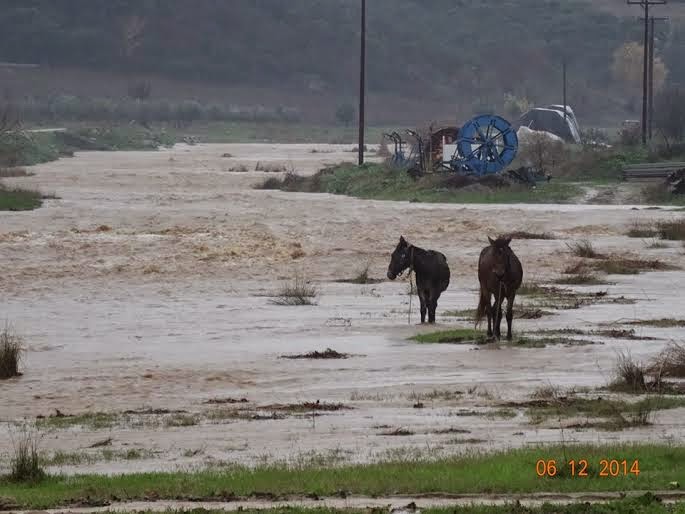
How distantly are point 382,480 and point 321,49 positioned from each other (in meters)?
159

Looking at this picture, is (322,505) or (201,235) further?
(201,235)

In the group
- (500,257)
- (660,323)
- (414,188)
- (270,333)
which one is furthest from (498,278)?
(414,188)

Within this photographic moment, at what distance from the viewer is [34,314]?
26953mm

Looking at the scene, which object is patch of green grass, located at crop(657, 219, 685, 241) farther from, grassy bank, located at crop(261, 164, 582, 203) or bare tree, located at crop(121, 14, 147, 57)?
bare tree, located at crop(121, 14, 147, 57)

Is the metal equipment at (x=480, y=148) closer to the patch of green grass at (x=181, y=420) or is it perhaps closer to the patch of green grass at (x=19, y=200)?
the patch of green grass at (x=19, y=200)

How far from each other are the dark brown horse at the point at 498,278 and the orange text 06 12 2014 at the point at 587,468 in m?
8.53

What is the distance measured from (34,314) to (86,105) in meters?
116

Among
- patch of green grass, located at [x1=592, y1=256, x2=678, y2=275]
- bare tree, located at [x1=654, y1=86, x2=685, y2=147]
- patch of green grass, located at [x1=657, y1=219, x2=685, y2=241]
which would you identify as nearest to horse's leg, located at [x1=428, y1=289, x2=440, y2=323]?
patch of green grass, located at [x1=592, y1=256, x2=678, y2=275]

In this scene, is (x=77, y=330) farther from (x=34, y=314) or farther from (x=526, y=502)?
(x=526, y=502)

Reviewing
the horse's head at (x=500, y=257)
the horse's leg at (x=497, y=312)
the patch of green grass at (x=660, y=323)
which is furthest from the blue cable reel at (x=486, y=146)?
the horse's head at (x=500, y=257)

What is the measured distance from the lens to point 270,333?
952 inches

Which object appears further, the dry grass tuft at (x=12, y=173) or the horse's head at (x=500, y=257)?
the dry grass tuft at (x=12, y=173)

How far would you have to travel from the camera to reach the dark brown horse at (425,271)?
79.9ft

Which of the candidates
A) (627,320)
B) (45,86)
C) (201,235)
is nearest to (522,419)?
(627,320)
